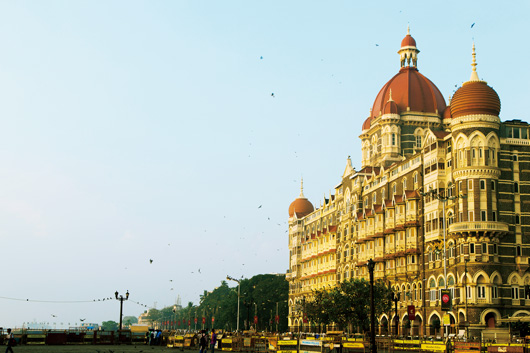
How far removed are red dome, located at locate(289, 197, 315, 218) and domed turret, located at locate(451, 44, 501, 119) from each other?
65.6 meters

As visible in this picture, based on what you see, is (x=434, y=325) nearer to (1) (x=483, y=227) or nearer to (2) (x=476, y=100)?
(1) (x=483, y=227)

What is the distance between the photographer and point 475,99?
2530 inches

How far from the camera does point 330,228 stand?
104m

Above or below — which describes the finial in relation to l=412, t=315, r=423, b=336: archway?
above

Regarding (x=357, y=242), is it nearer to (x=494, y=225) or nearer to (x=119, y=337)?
(x=494, y=225)

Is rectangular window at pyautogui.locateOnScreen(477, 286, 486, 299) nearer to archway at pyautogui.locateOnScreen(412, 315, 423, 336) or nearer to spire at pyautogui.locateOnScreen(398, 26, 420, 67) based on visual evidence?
archway at pyautogui.locateOnScreen(412, 315, 423, 336)

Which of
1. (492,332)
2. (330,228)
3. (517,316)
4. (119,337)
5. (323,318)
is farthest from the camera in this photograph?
(330,228)

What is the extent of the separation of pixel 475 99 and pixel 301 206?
69.1 meters

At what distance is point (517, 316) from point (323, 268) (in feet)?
156

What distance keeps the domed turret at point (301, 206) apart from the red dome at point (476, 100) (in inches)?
2586

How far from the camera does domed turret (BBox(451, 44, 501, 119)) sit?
211ft

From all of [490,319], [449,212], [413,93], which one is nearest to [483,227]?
[449,212]

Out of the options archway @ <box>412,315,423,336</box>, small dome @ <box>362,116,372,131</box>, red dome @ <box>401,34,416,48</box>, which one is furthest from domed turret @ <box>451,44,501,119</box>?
red dome @ <box>401,34,416,48</box>

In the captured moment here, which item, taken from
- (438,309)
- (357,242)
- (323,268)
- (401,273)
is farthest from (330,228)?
(438,309)
